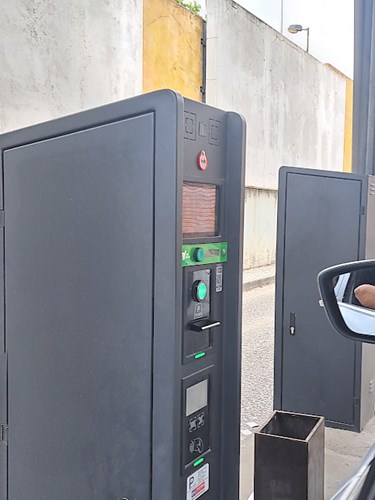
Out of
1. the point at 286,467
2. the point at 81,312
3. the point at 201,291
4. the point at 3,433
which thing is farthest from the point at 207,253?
the point at 286,467

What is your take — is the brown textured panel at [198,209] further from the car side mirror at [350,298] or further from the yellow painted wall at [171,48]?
the yellow painted wall at [171,48]

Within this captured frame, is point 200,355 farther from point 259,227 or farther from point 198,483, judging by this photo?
point 259,227

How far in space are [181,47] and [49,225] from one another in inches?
246

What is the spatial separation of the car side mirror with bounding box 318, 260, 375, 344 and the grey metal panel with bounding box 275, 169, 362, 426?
1762 mm

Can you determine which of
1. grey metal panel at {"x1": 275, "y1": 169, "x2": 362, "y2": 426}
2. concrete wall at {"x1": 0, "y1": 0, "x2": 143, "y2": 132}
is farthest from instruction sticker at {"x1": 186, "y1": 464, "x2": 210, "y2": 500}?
Answer: concrete wall at {"x1": 0, "y1": 0, "x2": 143, "y2": 132}

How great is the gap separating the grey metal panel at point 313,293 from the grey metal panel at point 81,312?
5.37 feet

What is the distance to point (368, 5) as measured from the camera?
3.03 metres

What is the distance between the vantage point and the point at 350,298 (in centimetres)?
102

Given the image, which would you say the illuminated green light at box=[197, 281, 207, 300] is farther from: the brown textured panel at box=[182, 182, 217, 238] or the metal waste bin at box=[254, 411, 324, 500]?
the metal waste bin at box=[254, 411, 324, 500]

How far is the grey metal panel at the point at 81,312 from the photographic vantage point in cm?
118

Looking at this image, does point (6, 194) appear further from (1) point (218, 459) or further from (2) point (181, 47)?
(2) point (181, 47)

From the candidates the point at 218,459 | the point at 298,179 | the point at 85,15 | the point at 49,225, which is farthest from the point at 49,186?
the point at 85,15

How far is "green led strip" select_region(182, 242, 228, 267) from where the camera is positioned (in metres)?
1.19

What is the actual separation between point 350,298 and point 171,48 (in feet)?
21.0
